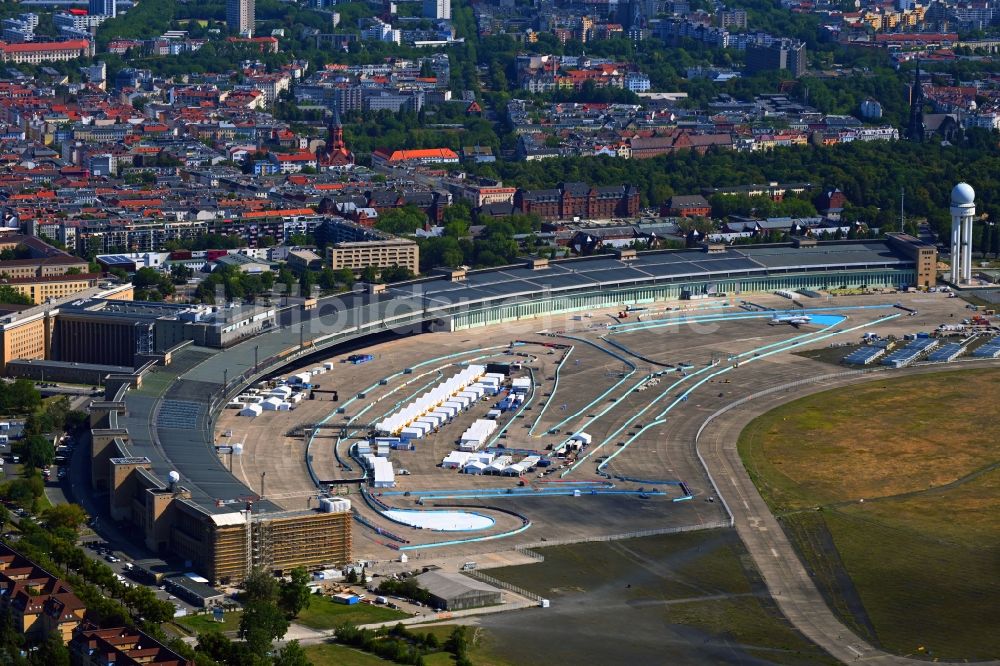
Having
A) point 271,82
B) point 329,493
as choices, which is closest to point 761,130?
point 271,82

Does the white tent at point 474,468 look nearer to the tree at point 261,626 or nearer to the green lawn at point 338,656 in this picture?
the tree at point 261,626

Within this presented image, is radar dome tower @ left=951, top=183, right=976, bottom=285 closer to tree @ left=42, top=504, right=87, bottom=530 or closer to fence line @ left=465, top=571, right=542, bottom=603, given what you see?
fence line @ left=465, top=571, right=542, bottom=603

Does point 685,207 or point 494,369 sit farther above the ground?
point 685,207

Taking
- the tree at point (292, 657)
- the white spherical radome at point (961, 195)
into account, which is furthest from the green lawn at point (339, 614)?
the white spherical radome at point (961, 195)

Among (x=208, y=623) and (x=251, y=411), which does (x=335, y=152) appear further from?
(x=208, y=623)

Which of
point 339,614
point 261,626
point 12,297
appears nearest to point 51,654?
point 261,626
